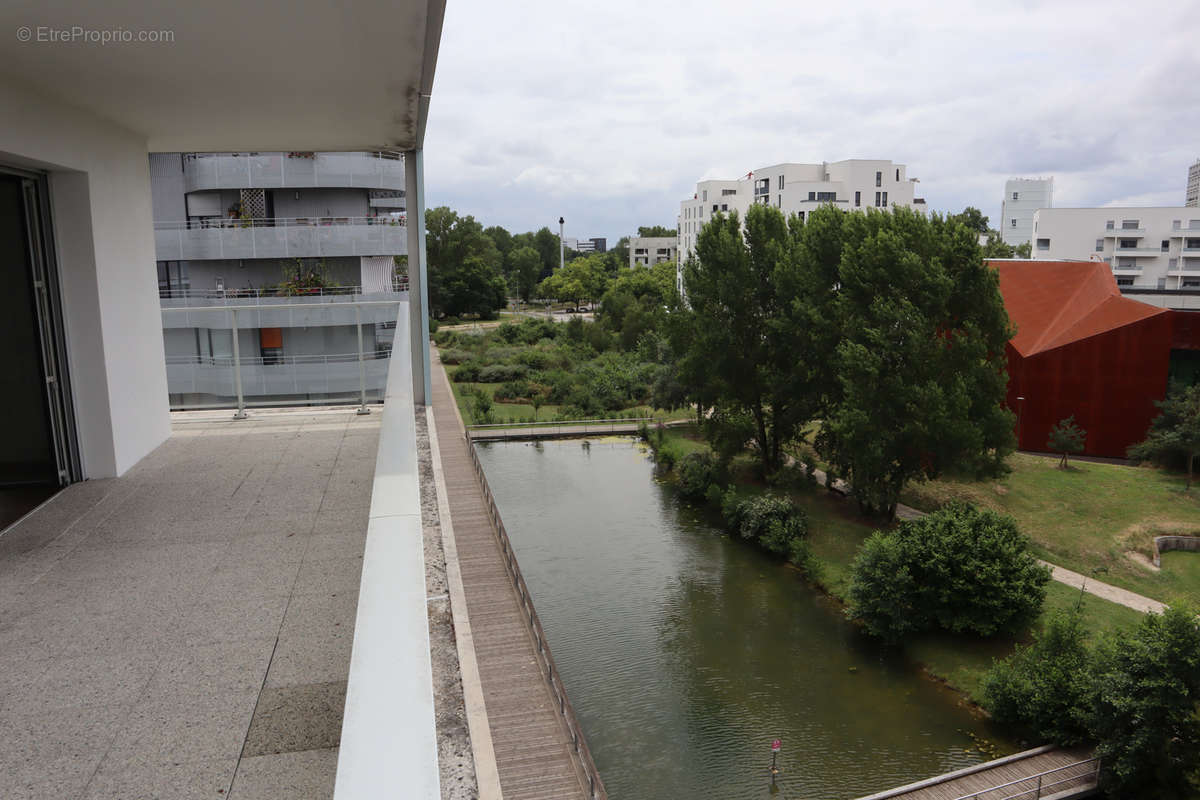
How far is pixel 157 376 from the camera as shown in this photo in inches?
217

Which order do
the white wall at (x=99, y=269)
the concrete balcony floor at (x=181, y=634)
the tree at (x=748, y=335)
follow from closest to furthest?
1. the concrete balcony floor at (x=181, y=634)
2. the white wall at (x=99, y=269)
3. the tree at (x=748, y=335)

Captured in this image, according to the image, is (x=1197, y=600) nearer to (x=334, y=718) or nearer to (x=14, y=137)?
(x=334, y=718)

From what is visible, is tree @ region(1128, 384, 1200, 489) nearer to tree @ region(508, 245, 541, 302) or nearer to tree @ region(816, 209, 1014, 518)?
tree @ region(816, 209, 1014, 518)

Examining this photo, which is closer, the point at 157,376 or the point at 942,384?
the point at 157,376

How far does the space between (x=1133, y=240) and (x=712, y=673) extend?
46601 millimetres

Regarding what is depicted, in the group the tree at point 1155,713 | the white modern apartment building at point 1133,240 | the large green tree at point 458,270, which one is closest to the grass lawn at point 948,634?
the tree at point 1155,713

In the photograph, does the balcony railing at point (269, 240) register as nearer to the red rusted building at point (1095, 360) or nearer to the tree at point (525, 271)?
the red rusted building at point (1095, 360)

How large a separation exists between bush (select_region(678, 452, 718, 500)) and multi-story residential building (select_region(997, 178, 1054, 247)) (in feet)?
205

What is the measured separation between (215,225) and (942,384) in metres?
13.2

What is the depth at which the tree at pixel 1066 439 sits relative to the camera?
19047 mm

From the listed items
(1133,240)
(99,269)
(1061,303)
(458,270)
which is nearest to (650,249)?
(458,270)

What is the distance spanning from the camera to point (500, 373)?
33.5 metres

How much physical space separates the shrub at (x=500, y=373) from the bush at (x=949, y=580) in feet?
72.8

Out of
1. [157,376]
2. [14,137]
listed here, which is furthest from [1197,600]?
[14,137]
